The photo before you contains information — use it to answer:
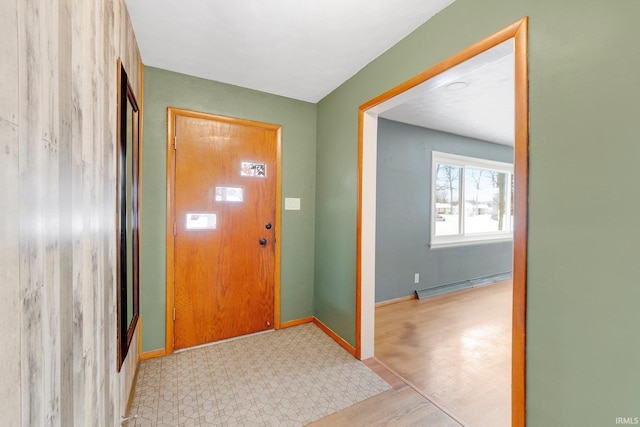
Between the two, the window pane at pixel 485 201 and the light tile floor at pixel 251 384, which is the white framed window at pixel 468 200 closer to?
the window pane at pixel 485 201

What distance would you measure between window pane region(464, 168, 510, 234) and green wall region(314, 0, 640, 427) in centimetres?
341

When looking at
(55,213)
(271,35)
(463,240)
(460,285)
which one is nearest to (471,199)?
(463,240)

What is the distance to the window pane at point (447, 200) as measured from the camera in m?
3.90

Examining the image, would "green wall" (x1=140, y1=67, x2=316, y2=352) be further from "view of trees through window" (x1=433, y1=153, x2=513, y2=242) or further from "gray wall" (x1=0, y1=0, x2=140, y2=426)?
"view of trees through window" (x1=433, y1=153, x2=513, y2=242)

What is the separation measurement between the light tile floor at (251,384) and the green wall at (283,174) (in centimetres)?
42

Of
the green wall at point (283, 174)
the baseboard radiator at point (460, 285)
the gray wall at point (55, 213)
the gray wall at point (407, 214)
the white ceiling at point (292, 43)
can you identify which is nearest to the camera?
the gray wall at point (55, 213)

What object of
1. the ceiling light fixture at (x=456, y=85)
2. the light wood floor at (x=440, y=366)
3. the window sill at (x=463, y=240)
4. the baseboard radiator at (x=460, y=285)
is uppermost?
the ceiling light fixture at (x=456, y=85)

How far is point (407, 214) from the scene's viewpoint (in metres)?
3.59

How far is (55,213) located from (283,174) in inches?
82.8

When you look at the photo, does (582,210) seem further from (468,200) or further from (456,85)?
(468,200)

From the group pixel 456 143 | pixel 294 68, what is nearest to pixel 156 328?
pixel 294 68

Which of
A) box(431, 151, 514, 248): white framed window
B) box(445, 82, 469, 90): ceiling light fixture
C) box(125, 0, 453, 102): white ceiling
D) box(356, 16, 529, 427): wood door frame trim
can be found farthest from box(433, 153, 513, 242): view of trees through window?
box(356, 16, 529, 427): wood door frame trim

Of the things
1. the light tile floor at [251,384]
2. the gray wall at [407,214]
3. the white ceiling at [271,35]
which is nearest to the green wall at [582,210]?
the white ceiling at [271,35]

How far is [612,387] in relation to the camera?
903 mm
